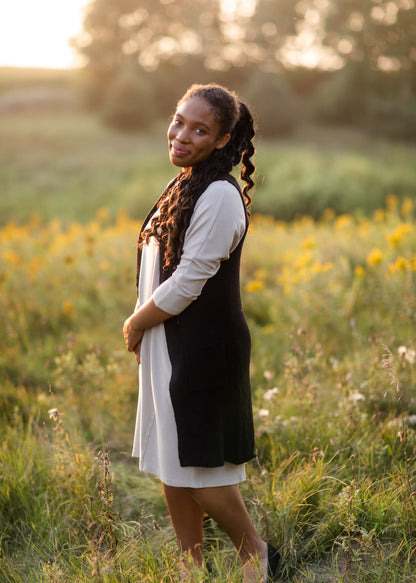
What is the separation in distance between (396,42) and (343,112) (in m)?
4.37

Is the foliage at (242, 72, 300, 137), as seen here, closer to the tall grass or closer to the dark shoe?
the tall grass

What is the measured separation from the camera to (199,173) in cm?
181

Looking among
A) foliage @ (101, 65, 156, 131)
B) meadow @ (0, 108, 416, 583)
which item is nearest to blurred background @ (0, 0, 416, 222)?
foliage @ (101, 65, 156, 131)

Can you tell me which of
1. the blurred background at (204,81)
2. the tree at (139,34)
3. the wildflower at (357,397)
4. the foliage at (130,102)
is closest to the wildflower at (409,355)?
the wildflower at (357,397)

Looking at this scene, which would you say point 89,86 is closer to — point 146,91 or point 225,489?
point 146,91

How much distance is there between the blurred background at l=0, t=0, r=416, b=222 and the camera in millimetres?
18625

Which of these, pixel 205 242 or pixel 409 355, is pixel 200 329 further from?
pixel 409 355

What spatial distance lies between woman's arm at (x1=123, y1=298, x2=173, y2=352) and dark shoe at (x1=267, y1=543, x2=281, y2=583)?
917 mm

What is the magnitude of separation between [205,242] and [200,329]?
30 centimetres

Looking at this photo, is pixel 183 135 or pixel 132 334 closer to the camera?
pixel 183 135

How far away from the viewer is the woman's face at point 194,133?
1782mm

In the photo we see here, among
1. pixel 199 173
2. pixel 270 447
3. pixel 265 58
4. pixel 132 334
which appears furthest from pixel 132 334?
pixel 265 58

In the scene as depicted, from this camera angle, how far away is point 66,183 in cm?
1775

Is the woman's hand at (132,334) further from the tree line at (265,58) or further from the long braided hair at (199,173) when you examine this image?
the tree line at (265,58)
